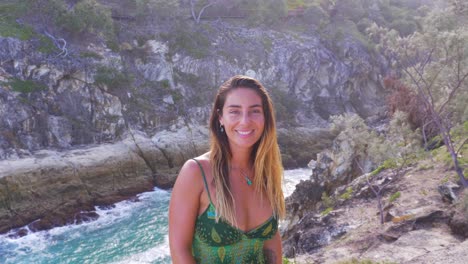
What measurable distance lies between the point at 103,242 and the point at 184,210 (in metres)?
16.1

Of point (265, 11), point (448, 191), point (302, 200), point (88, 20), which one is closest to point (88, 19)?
point (88, 20)

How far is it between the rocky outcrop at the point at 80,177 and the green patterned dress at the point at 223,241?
58.6 ft

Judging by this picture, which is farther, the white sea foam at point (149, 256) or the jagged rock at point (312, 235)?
the white sea foam at point (149, 256)

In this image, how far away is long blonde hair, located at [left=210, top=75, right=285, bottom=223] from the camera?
9.52ft

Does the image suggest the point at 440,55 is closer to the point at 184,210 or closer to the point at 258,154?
the point at 258,154

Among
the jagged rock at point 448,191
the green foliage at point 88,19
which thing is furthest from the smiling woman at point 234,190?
the green foliage at point 88,19

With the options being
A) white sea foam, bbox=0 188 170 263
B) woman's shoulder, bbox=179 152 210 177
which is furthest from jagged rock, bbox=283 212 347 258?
white sea foam, bbox=0 188 170 263

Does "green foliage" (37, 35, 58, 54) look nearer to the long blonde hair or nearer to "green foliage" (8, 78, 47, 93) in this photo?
"green foliage" (8, 78, 47, 93)

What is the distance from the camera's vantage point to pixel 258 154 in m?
3.10

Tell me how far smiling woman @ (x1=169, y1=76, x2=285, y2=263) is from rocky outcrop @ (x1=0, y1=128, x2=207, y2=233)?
703 inches

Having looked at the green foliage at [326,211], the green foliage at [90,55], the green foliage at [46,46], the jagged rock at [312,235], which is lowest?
the jagged rock at [312,235]

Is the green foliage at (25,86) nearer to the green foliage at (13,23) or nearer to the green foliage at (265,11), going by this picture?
the green foliage at (13,23)

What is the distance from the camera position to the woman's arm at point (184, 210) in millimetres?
2645

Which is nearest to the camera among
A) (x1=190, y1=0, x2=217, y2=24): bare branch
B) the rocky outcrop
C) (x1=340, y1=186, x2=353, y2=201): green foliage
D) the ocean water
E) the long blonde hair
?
the long blonde hair
